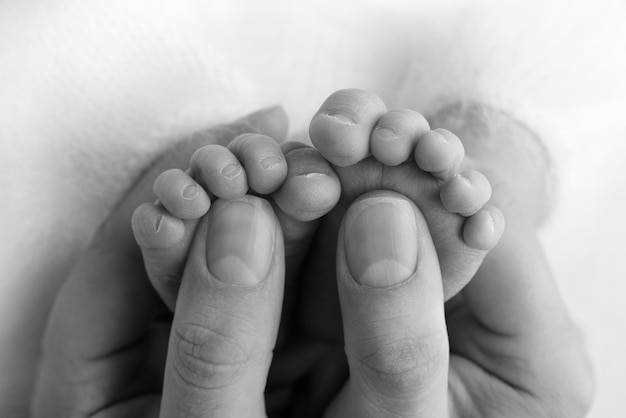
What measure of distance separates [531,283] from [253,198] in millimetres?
281

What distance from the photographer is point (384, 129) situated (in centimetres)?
42

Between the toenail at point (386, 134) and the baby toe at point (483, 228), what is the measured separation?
81mm

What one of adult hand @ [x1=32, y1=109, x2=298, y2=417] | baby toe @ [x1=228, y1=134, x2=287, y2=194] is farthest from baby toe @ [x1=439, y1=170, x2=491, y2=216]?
adult hand @ [x1=32, y1=109, x2=298, y2=417]

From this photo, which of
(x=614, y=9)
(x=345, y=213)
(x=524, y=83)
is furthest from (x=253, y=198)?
(x=614, y=9)

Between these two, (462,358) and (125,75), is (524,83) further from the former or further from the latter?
(125,75)

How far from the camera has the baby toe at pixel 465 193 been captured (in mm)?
424

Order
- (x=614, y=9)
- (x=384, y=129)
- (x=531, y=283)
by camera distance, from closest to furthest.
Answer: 1. (x=384, y=129)
2. (x=531, y=283)
3. (x=614, y=9)

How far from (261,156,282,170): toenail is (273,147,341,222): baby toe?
12 mm

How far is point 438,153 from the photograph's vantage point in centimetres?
42

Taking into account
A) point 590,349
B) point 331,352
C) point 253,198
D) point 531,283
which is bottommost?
point 590,349

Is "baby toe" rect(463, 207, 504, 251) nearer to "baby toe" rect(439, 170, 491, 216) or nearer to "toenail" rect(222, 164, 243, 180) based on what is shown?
"baby toe" rect(439, 170, 491, 216)

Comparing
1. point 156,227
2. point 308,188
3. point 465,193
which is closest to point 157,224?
point 156,227

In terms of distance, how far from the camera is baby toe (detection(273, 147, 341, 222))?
1.42ft

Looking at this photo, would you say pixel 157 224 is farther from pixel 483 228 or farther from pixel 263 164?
pixel 483 228
